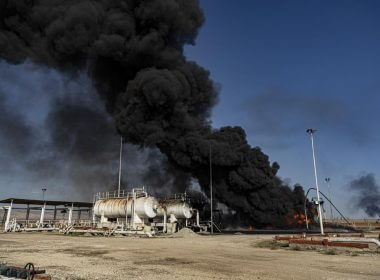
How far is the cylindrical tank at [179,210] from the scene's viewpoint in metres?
48.8

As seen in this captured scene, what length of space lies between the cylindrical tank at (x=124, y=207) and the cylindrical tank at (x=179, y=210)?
3221 mm

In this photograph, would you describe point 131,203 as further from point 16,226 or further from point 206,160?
point 16,226

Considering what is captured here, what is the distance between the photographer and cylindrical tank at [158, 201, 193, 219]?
48.8 m

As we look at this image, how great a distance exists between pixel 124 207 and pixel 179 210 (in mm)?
7788

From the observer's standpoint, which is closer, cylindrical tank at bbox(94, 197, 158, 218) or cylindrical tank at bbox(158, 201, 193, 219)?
cylindrical tank at bbox(94, 197, 158, 218)

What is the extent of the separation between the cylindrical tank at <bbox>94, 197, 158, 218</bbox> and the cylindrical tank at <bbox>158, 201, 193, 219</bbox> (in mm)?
3221

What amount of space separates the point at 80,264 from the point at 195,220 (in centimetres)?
3842

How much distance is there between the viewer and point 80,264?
1475 cm

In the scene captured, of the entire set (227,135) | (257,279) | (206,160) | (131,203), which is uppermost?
(227,135)

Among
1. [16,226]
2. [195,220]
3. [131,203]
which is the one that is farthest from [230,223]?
[16,226]

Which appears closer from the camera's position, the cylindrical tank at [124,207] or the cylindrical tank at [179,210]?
the cylindrical tank at [124,207]

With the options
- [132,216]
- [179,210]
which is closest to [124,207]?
[132,216]

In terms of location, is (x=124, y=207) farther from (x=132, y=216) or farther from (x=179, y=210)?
(x=179, y=210)

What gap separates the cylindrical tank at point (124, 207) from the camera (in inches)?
1784
